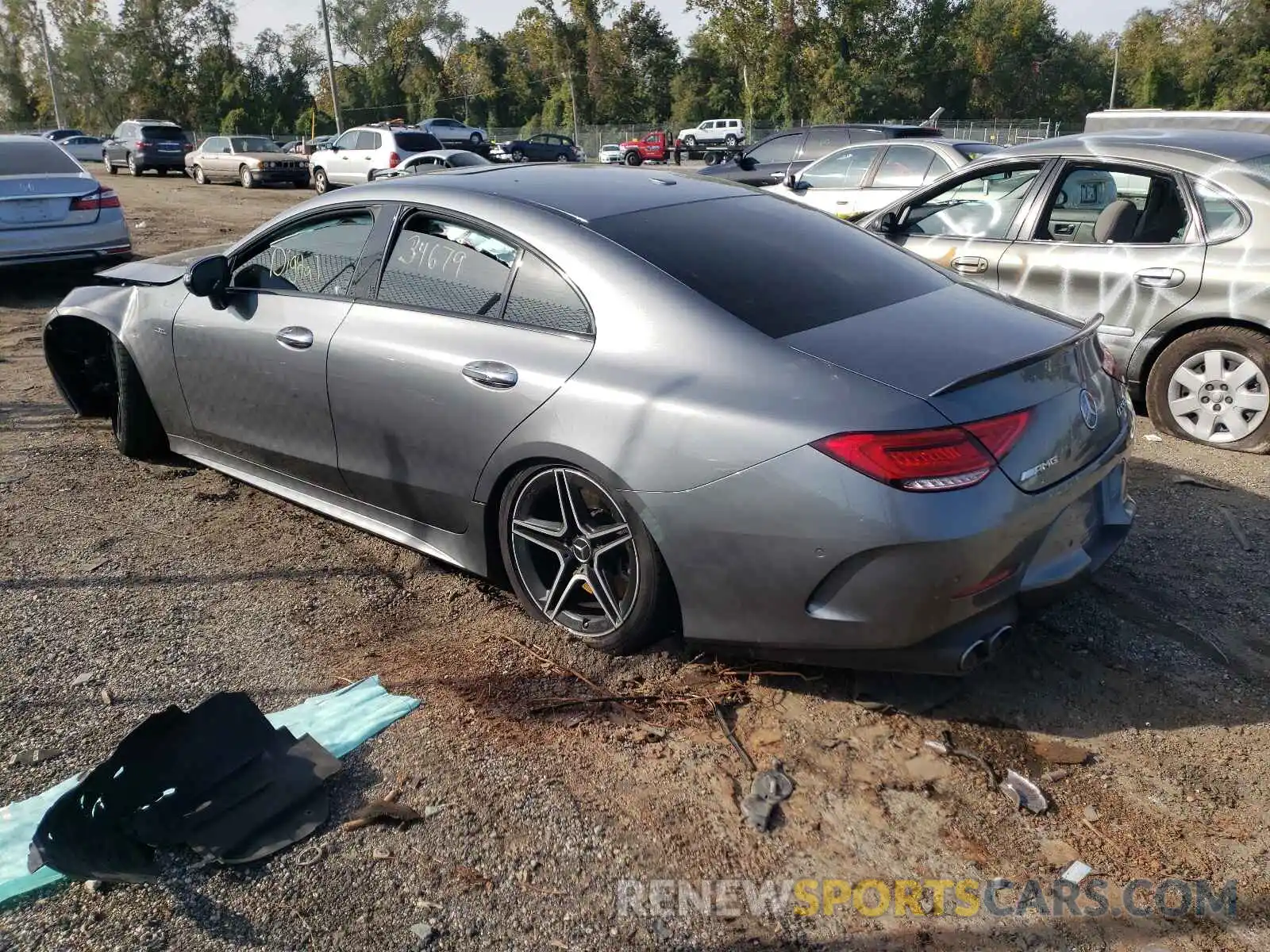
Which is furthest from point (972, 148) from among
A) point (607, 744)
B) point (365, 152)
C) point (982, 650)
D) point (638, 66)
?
point (638, 66)

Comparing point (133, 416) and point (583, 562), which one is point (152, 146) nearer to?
point (133, 416)

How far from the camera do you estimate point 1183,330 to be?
17.8ft

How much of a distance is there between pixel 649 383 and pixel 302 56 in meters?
84.1

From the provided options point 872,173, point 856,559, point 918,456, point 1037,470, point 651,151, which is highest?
point 872,173

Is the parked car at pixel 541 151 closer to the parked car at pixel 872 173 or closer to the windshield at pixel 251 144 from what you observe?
the windshield at pixel 251 144

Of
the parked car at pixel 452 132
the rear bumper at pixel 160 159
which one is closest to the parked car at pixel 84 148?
the rear bumper at pixel 160 159

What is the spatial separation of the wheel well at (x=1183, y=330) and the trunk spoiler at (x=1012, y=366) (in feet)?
8.00

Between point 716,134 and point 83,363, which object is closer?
point 83,363

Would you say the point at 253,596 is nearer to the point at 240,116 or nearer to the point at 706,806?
the point at 706,806

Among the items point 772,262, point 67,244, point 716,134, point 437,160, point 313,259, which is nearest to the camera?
point 772,262

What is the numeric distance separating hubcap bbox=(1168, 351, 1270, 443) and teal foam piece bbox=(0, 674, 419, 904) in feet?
14.4

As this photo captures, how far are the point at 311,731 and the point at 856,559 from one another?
5.44ft

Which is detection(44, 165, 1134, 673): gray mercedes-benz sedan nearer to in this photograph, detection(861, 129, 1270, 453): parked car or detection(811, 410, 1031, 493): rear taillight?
detection(811, 410, 1031, 493): rear taillight

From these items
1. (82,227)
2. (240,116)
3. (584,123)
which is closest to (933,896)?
(82,227)
